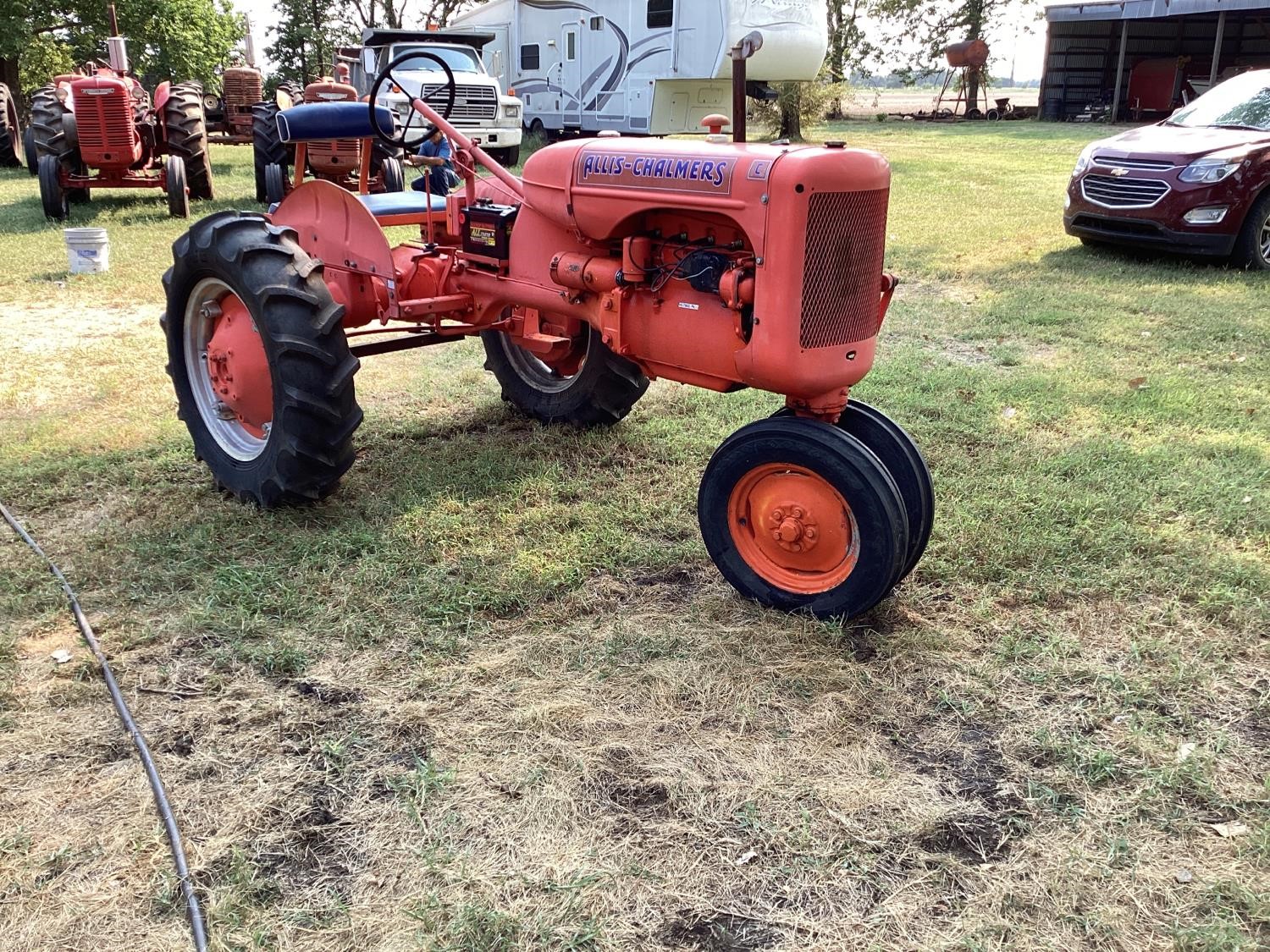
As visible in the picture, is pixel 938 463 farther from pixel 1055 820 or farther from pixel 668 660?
pixel 1055 820

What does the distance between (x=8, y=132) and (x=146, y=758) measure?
1676 centimetres

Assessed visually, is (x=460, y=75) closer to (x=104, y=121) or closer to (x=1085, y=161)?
(x=104, y=121)

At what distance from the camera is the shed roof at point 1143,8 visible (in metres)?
22.8

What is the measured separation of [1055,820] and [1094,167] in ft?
26.2

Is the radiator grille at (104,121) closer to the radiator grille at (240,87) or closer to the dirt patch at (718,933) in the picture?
the radiator grille at (240,87)

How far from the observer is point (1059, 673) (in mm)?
2920

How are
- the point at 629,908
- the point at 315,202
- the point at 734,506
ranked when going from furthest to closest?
the point at 315,202, the point at 734,506, the point at 629,908

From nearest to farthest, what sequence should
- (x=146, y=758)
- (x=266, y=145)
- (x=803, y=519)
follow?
(x=146, y=758)
(x=803, y=519)
(x=266, y=145)

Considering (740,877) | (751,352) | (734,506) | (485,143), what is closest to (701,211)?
(751,352)

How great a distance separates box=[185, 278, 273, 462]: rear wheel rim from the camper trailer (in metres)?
13.6

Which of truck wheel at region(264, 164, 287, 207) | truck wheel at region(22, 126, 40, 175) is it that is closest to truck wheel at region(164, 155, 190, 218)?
truck wheel at region(264, 164, 287, 207)

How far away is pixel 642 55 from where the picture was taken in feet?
57.6

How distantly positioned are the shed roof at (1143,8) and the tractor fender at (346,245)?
25.0m

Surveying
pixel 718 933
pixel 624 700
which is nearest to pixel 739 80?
pixel 624 700
